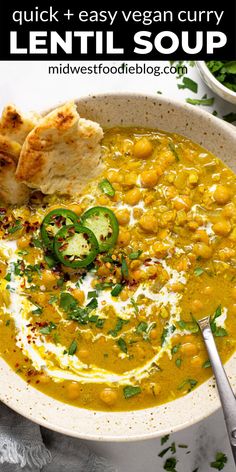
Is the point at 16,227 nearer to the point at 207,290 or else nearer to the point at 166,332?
the point at 166,332

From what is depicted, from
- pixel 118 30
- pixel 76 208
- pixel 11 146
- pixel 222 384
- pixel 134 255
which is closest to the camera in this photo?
pixel 222 384

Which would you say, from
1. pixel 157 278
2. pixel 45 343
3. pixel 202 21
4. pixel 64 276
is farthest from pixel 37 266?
pixel 202 21

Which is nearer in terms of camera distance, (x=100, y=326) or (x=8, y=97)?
(x=100, y=326)

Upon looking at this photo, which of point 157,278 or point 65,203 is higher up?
point 65,203

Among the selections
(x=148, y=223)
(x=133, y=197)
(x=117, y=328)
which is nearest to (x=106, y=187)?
(x=133, y=197)

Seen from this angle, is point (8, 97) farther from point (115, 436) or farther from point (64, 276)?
point (115, 436)

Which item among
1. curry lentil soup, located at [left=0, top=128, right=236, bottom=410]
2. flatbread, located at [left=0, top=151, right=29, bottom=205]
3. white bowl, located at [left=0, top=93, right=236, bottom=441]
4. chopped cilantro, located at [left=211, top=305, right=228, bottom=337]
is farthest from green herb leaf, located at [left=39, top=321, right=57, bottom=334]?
chopped cilantro, located at [left=211, top=305, right=228, bottom=337]

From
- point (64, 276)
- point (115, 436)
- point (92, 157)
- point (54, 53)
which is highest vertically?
point (54, 53)
